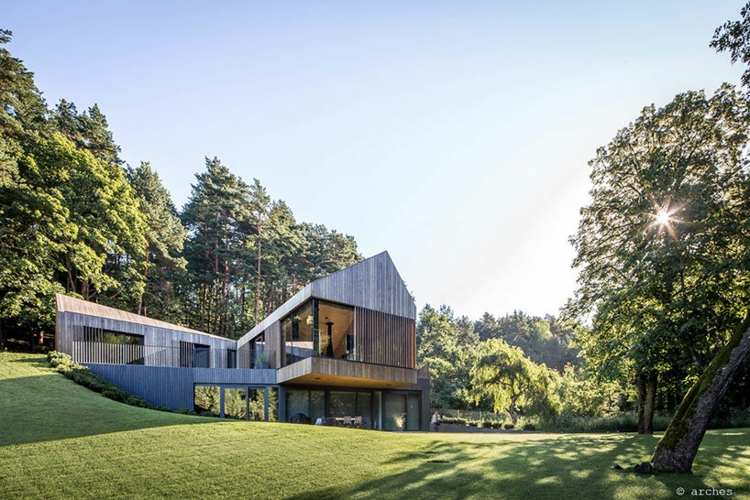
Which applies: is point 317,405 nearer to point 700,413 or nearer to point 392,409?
point 392,409

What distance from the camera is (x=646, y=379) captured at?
43.4 feet

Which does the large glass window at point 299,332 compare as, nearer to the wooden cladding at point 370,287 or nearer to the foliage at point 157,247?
the wooden cladding at point 370,287

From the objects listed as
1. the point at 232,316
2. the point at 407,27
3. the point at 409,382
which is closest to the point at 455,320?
the point at 232,316

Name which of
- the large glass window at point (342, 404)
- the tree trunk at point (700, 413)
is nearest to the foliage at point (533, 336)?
the large glass window at point (342, 404)

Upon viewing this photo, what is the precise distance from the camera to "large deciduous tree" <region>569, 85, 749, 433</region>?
9.16 meters

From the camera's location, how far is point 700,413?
623 cm

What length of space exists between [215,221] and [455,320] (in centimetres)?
5145

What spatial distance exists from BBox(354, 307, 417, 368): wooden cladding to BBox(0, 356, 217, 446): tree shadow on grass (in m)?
6.34

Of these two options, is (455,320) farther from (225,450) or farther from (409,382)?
(225,450)

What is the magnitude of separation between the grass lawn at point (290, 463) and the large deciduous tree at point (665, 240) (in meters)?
2.64

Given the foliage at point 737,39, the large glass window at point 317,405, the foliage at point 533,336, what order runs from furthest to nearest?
the foliage at point 533,336 < the large glass window at point 317,405 < the foliage at point 737,39

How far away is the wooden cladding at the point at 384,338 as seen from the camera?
1561cm

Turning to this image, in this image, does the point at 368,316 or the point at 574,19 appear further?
the point at 368,316

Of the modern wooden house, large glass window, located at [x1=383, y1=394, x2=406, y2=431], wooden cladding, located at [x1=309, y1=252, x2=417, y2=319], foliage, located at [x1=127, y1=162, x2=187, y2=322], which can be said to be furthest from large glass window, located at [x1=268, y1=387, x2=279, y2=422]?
foliage, located at [x1=127, y1=162, x2=187, y2=322]
